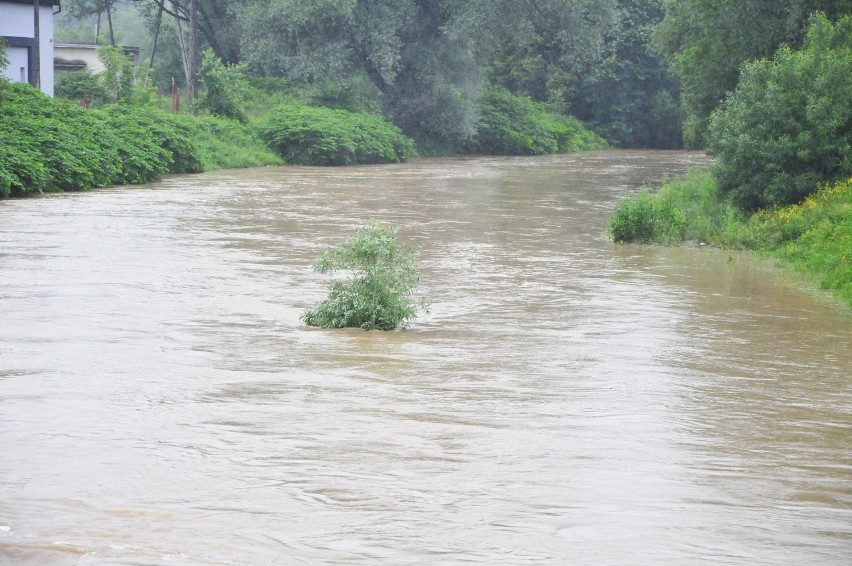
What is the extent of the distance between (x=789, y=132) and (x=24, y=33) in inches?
1120

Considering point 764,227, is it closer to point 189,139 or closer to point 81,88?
point 189,139

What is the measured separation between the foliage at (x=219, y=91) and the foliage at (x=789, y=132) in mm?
27596

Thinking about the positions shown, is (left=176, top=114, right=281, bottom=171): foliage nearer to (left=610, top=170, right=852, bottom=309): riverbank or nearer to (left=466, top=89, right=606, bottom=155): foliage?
(left=466, top=89, right=606, bottom=155): foliage

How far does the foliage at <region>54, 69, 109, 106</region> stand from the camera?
46.8 meters

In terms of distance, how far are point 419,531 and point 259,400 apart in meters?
3.38

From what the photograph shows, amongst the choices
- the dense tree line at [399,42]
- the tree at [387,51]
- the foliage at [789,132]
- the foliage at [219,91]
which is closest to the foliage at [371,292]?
the foliage at [789,132]

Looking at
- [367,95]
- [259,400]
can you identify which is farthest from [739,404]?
[367,95]

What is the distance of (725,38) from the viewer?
105 ft

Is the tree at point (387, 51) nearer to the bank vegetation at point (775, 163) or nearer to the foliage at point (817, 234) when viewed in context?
the bank vegetation at point (775, 163)

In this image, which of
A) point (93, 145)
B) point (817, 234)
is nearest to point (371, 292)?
point (817, 234)

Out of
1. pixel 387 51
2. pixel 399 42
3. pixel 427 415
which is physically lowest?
pixel 427 415

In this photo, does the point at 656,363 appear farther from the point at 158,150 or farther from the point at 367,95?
the point at 367,95

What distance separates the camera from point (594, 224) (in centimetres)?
2633

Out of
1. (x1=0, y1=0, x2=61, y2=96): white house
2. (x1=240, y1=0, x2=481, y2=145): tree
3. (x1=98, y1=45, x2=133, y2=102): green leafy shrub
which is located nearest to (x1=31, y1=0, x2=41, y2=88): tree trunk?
(x1=0, y1=0, x2=61, y2=96): white house
